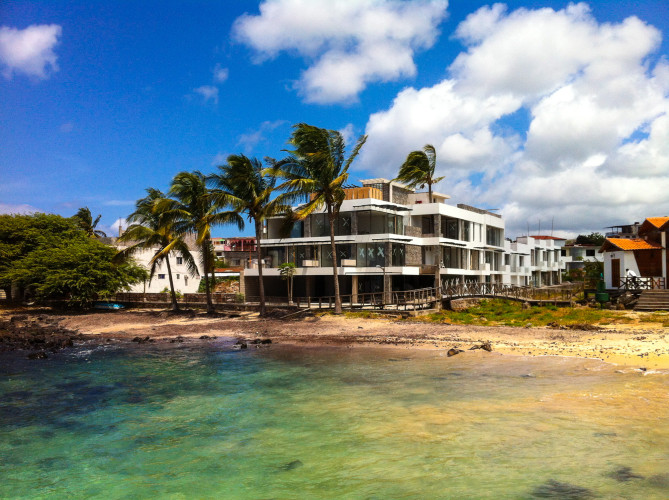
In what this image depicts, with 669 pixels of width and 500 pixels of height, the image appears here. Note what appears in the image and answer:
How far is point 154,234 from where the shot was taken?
44438mm

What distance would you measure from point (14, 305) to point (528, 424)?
55313 mm

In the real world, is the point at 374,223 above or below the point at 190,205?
below

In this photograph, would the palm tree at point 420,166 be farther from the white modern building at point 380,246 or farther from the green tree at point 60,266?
the green tree at point 60,266

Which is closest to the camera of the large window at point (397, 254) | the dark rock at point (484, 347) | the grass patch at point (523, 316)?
the dark rock at point (484, 347)

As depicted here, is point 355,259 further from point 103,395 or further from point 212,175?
point 103,395

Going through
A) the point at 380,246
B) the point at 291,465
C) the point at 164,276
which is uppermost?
the point at 380,246

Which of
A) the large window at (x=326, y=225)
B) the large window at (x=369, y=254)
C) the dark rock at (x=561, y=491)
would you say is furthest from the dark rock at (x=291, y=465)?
the large window at (x=326, y=225)

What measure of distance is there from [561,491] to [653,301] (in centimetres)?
3335

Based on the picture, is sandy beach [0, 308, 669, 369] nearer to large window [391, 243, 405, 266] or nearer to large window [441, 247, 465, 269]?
large window [391, 243, 405, 266]

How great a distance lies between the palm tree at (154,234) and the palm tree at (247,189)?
23.0 ft

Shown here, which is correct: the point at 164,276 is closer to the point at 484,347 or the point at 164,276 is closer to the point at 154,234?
the point at 154,234

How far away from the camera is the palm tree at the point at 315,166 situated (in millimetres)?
35656

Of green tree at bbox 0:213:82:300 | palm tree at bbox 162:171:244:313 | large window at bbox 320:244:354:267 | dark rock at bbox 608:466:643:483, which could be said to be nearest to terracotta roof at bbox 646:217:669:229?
Result: large window at bbox 320:244:354:267

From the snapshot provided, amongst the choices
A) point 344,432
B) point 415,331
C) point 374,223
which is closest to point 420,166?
point 374,223
